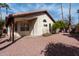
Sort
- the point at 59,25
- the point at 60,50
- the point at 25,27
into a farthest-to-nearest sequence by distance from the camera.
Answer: the point at 25,27, the point at 59,25, the point at 60,50

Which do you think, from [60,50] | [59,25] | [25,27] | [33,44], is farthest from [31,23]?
[60,50]

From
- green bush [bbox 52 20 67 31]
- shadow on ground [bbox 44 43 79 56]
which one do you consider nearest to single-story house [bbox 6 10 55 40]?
green bush [bbox 52 20 67 31]

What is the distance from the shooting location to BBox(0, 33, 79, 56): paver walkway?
5594mm

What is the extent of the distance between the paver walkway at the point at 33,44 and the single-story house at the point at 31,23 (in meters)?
0.21

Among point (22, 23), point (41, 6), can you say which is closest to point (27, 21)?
point (22, 23)

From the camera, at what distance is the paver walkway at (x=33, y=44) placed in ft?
18.4

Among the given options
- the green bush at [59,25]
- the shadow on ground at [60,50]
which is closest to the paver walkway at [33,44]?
→ the shadow on ground at [60,50]

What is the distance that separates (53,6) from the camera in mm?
5773

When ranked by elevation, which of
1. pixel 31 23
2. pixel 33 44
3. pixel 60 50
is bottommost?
pixel 60 50

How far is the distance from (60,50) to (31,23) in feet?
3.81

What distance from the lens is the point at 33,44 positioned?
5.72m

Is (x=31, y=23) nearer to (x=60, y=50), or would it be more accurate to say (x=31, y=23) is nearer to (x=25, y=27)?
(x=25, y=27)

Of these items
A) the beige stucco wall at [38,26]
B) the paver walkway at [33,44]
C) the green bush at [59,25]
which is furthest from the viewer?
the beige stucco wall at [38,26]

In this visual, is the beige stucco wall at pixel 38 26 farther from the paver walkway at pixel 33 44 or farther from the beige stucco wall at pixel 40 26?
the paver walkway at pixel 33 44
